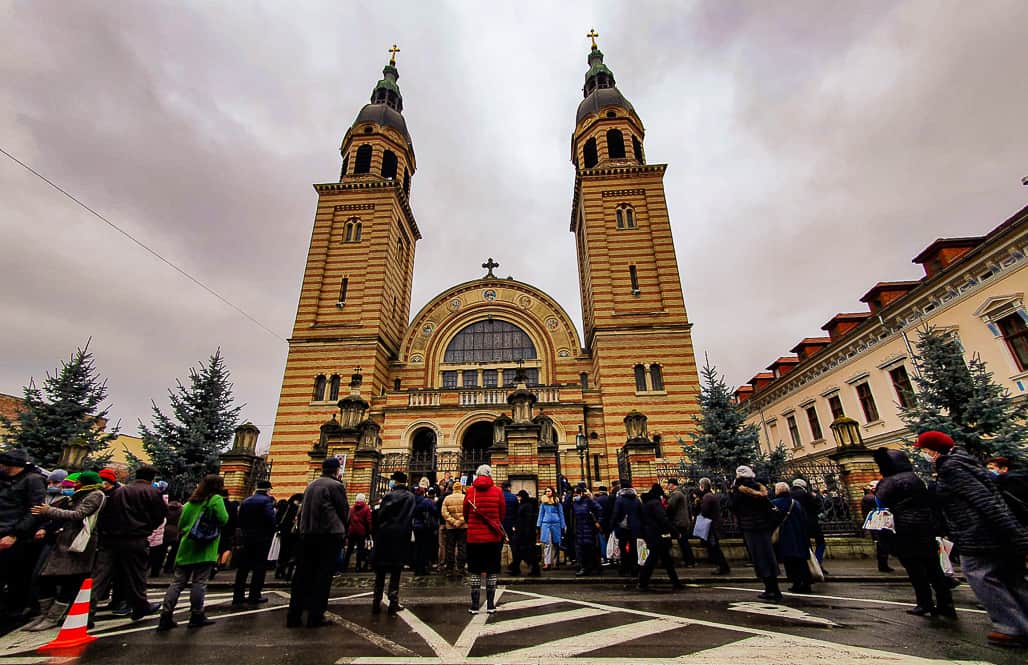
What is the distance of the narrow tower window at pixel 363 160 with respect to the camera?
94.2 feet

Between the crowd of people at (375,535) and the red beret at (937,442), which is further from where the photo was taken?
the red beret at (937,442)

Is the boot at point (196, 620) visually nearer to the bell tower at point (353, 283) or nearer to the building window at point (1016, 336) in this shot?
the bell tower at point (353, 283)

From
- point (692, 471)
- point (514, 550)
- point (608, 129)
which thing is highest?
point (608, 129)

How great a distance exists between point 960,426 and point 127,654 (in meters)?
16.3

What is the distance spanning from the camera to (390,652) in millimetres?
3916

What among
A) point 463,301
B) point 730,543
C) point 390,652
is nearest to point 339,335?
point 463,301

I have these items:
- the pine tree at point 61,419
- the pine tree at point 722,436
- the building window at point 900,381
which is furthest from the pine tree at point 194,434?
the building window at point 900,381

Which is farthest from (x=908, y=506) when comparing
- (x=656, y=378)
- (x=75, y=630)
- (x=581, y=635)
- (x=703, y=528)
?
(x=656, y=378)

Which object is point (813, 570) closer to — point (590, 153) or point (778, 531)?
point (778, 531)

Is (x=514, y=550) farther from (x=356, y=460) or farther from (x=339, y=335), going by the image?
(x=339, y=335)

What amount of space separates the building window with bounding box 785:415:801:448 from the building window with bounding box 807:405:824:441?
113 cm

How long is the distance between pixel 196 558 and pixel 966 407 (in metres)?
16.2

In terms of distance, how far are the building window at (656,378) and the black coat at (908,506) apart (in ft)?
54.1

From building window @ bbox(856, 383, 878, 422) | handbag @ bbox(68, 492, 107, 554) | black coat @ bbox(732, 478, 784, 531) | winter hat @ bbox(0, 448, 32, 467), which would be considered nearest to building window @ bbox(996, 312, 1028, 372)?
building window @ bbox(856, 383, 878, 422)
